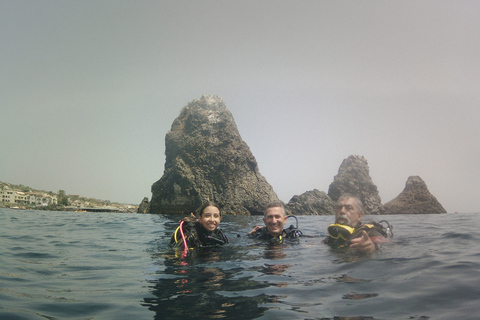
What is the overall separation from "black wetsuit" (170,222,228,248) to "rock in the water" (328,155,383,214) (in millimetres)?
59094

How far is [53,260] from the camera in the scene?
5.27 meters

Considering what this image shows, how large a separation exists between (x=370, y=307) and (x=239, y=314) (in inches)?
46.7

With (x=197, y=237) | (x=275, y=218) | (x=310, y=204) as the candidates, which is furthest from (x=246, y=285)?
(x=310, y=204)

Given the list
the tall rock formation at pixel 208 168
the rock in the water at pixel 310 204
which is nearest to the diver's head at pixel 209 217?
the tall rock formation at pixel 208 168

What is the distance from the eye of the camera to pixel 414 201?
209ft

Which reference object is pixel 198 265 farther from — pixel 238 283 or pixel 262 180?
pixel 262 180

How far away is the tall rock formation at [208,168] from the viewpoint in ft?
164

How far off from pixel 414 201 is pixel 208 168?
44.5 meters

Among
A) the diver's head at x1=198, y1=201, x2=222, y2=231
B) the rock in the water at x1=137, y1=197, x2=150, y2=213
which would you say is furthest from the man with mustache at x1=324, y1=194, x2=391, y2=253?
the rock in the water at x1=137, y1=197, x2=150, y2=213

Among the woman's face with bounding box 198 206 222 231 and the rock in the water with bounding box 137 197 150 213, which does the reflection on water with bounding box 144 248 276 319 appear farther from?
the rock in the water with bounding box 137 197 150 213

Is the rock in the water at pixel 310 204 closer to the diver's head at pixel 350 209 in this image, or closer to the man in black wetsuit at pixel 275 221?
the man in black wetsuit at pixel 275 221

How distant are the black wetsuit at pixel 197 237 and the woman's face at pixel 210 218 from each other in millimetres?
168

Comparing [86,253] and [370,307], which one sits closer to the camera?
[370,307]

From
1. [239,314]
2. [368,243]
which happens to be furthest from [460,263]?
[239,314]
